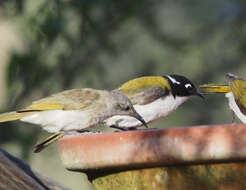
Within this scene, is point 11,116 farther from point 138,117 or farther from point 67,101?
point 138,117

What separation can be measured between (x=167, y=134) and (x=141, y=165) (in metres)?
0.15

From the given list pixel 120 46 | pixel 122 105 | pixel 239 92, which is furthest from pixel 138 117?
pixel 120 46

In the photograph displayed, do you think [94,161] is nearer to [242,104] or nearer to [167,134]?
[167,134]

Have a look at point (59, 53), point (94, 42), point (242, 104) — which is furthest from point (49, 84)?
point (242, 104)

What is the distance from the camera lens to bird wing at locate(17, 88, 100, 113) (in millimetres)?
4139

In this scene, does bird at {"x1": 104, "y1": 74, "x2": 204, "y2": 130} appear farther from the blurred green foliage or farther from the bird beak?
the blurred green foliage

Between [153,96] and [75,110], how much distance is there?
0.68m

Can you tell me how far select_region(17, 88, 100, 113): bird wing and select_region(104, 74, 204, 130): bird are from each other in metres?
0.22

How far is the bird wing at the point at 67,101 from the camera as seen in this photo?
4139mm

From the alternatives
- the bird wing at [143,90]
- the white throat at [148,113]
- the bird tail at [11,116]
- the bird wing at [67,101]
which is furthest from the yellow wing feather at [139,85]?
the bird tail at [11,116]

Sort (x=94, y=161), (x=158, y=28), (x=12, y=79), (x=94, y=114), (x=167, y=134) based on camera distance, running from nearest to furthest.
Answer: (x=167, y=134), (x=94, y=161), (x=94, y=114), (x=12, y=79), (x=158, y=28)

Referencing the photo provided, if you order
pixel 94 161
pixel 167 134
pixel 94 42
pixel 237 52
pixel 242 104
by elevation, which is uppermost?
pixel 167 134

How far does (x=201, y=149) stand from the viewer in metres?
1.74

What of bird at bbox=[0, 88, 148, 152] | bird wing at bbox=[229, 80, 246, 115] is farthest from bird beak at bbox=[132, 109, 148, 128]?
bird wing at bbox=[229, 80, 246, 115]
